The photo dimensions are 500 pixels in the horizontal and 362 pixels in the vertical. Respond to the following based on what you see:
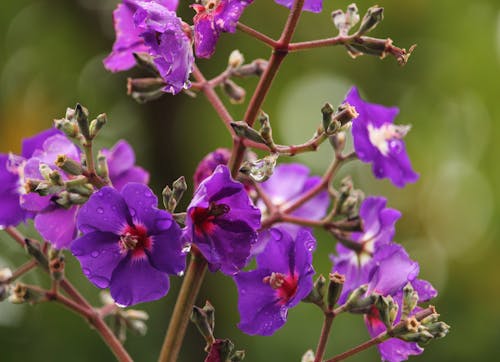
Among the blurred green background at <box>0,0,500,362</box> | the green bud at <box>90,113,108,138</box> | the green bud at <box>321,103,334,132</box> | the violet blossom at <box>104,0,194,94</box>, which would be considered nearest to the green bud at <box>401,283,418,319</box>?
the green bud at <box>321,103,334,132</box>

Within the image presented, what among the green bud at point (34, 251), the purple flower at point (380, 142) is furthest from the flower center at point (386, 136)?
the green bud at point (34, 251)

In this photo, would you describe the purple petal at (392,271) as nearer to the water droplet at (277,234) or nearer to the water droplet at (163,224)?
Result: the water droplet at (277,234)

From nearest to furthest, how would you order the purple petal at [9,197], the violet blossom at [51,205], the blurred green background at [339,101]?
the violet blossom at [51,205], the purple petal at [9,197], the blurred green background at [339,101]

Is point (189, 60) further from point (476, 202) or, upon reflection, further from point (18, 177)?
point (476, 202)

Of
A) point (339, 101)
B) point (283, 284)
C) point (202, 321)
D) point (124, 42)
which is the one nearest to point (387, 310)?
point (283, 284)

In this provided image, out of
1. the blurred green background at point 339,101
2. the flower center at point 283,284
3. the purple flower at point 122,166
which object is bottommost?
the blurred green background at point 339,101

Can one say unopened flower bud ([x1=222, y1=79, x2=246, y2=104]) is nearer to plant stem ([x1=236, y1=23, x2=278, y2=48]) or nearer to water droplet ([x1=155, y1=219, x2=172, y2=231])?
plant stem ([x1=236, y1=23, x2=278, y2=48])

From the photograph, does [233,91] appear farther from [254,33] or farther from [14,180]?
[14,180]
